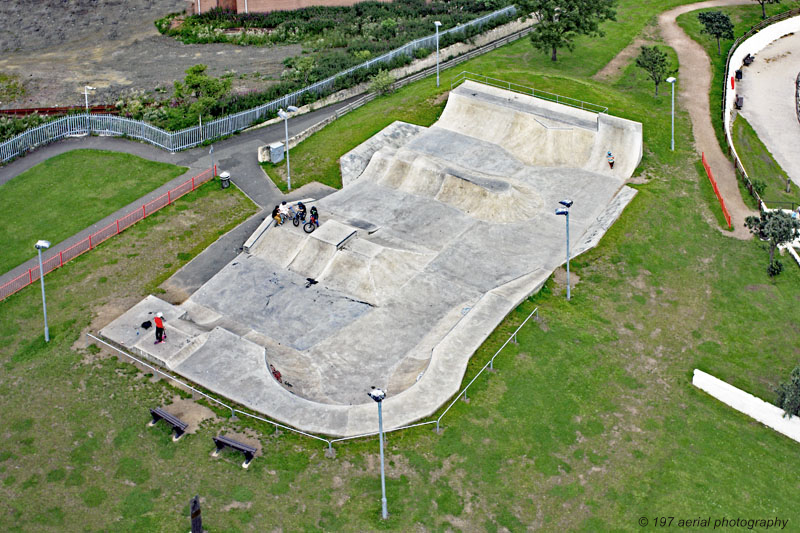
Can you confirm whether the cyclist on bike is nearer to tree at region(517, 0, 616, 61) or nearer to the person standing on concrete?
the person standing on concrete

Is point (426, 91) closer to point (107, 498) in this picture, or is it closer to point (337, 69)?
point (337, 69)

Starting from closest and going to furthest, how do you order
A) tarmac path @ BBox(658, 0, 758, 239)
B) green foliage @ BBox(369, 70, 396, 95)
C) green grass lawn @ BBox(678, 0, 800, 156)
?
tarmac path @ BBox(658, 0, 758, 239) < green grass lawn @ BBox(678, 0, 800, 156) < green foliage @ BBox(369, 70, 396, 95)

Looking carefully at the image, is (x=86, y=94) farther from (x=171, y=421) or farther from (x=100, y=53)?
(x=171, y=421)

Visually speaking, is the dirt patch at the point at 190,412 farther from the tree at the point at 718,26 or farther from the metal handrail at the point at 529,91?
the tree at the point at 718,26

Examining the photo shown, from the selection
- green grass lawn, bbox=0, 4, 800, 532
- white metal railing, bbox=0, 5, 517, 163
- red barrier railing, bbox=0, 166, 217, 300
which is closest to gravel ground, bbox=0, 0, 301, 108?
white metal railing, bbox=0, 5, 517, 163

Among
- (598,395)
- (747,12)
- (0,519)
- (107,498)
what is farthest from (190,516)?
(747,12)
